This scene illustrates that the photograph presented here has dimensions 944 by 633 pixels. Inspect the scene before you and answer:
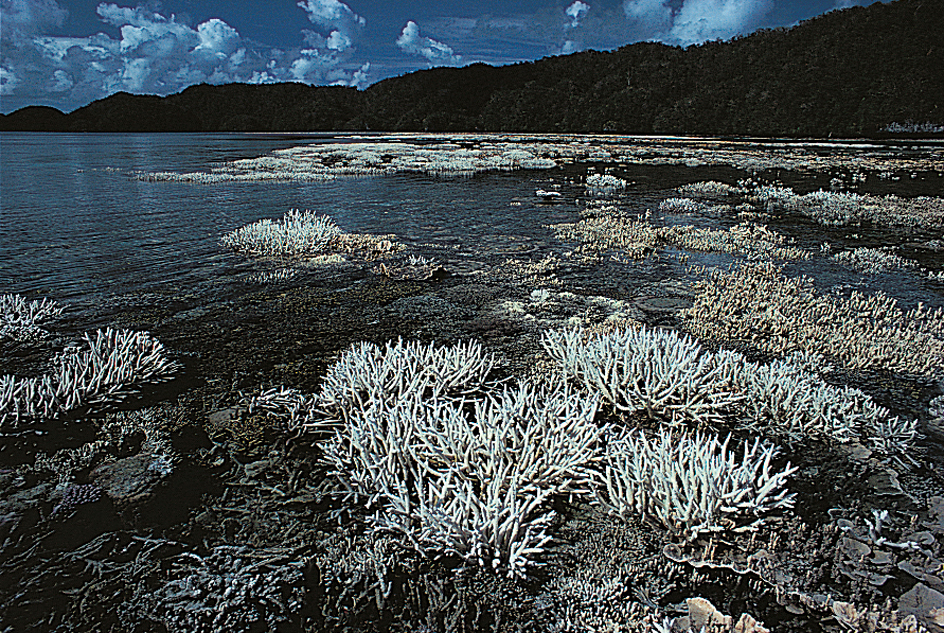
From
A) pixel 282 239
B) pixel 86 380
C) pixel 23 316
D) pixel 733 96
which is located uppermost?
pixel 733 96

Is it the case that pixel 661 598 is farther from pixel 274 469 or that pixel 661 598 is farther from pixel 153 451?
pixel 153 451

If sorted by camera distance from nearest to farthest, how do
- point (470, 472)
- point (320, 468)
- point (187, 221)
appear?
point (470, 472) < point (320, 468) < point (187, 221)

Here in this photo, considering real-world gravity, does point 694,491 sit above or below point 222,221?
below

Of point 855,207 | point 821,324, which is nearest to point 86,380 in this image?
point 821,324

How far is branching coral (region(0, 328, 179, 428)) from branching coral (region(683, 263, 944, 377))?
7.22m

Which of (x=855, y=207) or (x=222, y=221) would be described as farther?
(x=855, y=207)

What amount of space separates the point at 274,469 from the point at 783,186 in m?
28.5

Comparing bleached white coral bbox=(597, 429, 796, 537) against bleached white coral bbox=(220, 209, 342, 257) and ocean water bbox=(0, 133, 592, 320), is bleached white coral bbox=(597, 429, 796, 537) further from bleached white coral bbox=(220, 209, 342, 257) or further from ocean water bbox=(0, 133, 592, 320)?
bleached white coral bbox=(220, 209, 342, 257)

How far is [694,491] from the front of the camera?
373 centimetres

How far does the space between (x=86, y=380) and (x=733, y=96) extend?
15694 centimetres

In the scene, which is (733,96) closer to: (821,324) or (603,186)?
(603,186)

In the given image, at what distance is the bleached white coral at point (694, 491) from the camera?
3.68 m

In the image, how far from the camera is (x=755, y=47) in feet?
497

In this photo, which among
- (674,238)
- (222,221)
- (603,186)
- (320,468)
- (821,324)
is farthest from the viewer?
(603,186)
